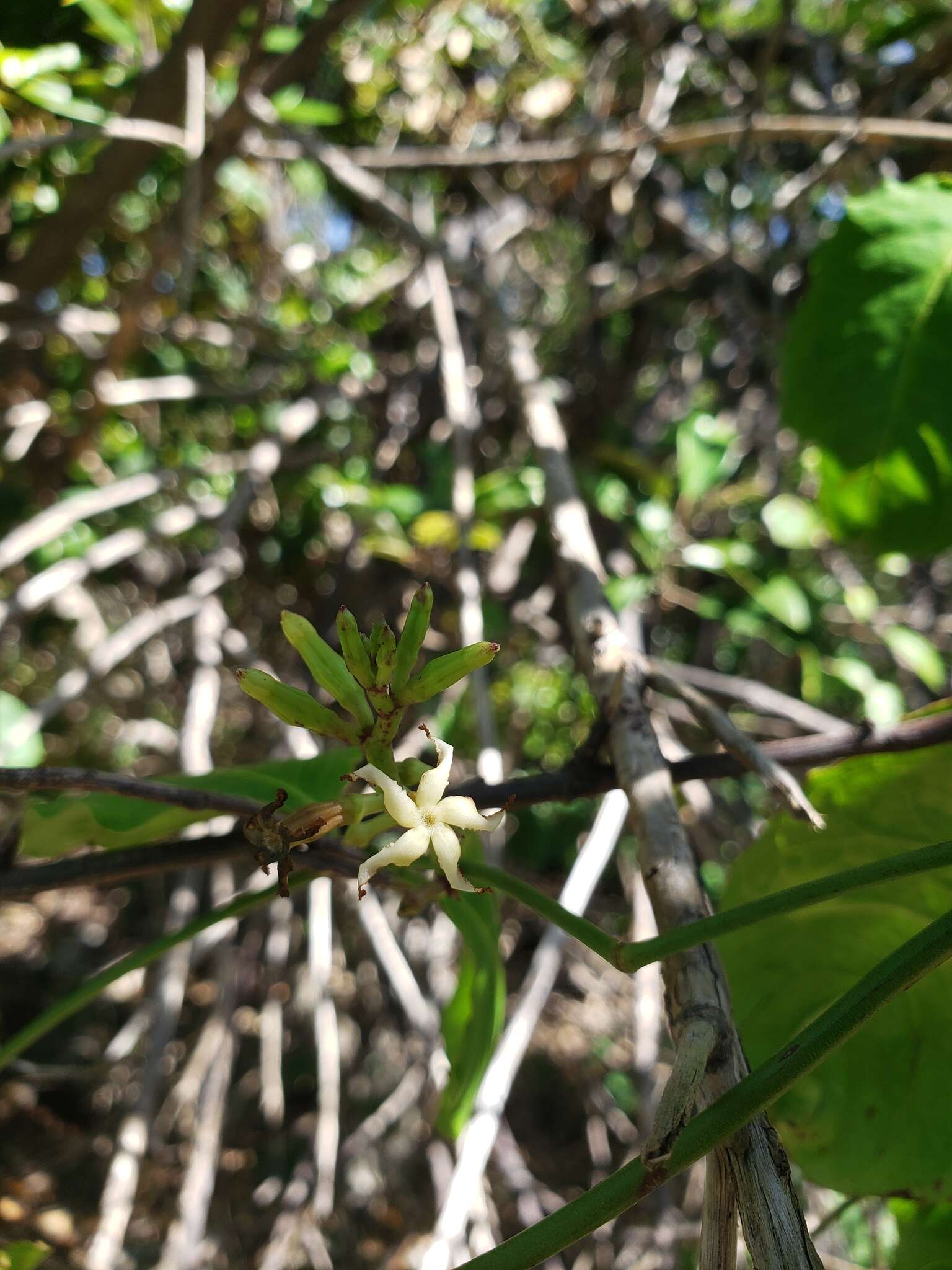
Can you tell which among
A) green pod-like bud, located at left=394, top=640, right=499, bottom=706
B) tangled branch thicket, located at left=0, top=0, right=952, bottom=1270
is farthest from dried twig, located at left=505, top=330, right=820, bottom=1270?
tangled branch thicket, located at left=0, top=0, right=952, bottom=1270

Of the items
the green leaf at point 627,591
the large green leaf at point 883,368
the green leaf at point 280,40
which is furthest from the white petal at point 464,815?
the green leaf at point 280,40

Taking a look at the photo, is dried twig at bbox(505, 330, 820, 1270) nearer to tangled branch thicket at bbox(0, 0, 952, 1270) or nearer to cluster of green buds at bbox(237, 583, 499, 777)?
cluster of green buds at bbox(237, 583, 499, 777)

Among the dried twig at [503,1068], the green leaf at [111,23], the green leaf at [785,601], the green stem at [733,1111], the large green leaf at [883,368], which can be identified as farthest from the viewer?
the green leaf at [785,601]

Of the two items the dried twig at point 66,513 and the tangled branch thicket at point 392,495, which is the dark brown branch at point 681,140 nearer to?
the tangled branch thicket at point 392,495

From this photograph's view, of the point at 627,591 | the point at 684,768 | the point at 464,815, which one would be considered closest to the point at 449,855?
the point at 464,815

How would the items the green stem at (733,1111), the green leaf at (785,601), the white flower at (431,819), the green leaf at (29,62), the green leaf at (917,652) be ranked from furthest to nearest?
the green leaf at (917,652) → the green leaf at (785,601) → the green leaf at (29,62) → the white flower at (431,819) → the green stem at (733,1111)

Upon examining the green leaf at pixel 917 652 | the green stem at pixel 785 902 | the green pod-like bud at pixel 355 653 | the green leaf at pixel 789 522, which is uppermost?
the green leaf at pixel 789 522

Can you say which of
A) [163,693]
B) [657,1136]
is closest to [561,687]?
[163,693]
